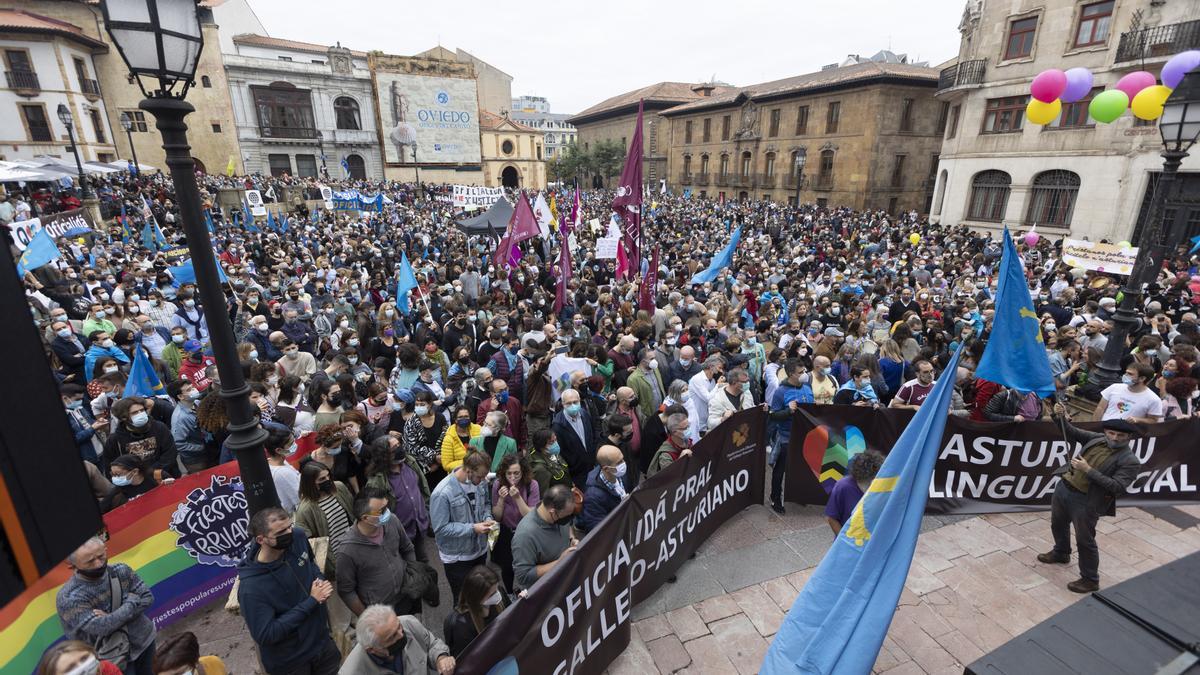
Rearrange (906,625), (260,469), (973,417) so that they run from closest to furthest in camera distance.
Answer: (260,469) → (906,625) → (973,417)

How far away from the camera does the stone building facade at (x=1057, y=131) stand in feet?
64.7

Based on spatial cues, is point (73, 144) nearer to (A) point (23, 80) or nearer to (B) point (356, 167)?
(A) point (23, 80)

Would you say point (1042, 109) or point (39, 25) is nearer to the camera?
point (1042, 109)

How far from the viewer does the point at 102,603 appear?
323cm

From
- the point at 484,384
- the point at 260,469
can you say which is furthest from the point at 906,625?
the point at 260,469

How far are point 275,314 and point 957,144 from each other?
103ft

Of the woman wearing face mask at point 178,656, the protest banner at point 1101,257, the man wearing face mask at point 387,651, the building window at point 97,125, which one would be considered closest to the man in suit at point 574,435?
the man wearing face mask at point 387,651

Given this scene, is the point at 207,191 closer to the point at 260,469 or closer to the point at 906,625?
the point at 260,469

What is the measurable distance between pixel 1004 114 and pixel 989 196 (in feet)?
12.2

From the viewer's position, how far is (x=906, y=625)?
181 inches

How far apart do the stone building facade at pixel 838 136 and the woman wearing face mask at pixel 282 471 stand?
30.8m

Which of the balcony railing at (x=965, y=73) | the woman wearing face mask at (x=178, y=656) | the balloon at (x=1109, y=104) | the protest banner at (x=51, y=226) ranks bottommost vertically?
the woman wearing face mask at (x=178, y=656)

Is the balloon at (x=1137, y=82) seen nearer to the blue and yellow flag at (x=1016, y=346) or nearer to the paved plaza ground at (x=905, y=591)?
the paved plaza ground at (x=905, y=591)

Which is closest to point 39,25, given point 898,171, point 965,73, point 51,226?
point 51,226
